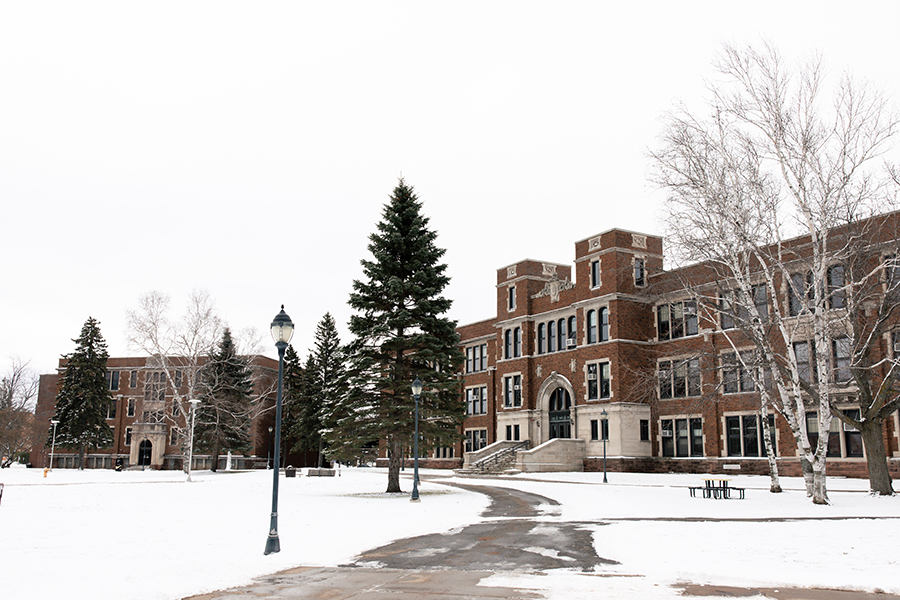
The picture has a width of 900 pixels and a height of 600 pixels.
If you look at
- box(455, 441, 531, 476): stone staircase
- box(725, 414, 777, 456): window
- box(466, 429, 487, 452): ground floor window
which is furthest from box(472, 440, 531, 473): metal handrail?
box(725, 414, 777, 456): window

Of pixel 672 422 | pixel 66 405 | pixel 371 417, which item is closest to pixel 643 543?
pixel 371 417

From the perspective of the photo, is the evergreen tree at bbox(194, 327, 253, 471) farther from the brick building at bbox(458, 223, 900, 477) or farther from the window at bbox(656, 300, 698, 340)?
the window at bbox(656, 300, 698, 340)

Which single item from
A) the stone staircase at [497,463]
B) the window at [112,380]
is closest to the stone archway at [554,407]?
the stone staircase at [497,463]

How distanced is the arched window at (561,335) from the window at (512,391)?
4.34 metres

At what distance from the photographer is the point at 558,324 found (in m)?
48.3

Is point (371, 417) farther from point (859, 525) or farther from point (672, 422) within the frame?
point (672, 422)

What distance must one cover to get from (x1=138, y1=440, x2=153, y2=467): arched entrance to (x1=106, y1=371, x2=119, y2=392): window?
429 inches

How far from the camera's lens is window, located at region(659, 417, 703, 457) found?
3988 centimetres

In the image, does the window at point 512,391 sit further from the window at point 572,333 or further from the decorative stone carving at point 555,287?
the decorative stone carving at point 555,287

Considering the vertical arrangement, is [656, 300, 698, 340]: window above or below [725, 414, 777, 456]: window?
above

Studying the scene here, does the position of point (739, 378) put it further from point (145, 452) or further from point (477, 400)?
point (145, 452)

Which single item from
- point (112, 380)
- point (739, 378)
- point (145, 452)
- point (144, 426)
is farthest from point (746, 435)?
point (112, 380)

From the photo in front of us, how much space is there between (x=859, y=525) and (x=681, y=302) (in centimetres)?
2696

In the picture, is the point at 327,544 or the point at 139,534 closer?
the point at 327,544
